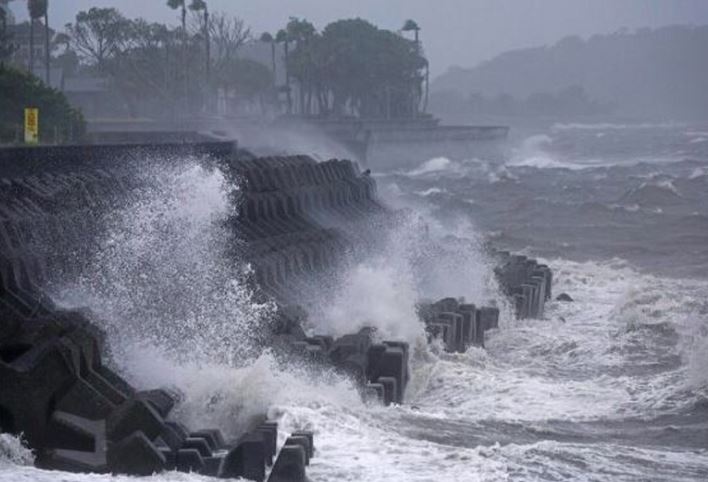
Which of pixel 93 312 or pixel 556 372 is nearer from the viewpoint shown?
pixel 93 312

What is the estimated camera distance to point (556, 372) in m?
16.3

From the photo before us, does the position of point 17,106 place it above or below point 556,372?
above

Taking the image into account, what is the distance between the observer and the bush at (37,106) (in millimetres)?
29562

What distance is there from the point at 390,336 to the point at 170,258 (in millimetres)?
2574

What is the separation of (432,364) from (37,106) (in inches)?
676

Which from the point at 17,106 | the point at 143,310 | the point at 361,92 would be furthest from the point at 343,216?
the point at 361,92

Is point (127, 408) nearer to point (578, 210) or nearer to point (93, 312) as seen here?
point (93, 312)

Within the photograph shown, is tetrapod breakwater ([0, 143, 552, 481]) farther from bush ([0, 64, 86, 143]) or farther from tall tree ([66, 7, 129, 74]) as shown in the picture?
tall tree ([66, 7, 129, 74])

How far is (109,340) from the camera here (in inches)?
506

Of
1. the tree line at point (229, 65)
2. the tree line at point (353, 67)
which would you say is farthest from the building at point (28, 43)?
the tree line at point (353, 67)

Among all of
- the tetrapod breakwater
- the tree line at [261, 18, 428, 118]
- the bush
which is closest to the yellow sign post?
the tetrapod breakwater

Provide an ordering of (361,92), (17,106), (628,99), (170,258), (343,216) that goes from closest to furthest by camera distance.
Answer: (170,258)
(343,216)
(17,106)
(361,92)
(628,99)

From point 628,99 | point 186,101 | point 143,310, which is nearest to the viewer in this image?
point 143,310

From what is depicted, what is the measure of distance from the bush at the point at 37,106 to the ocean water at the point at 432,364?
338 inches
